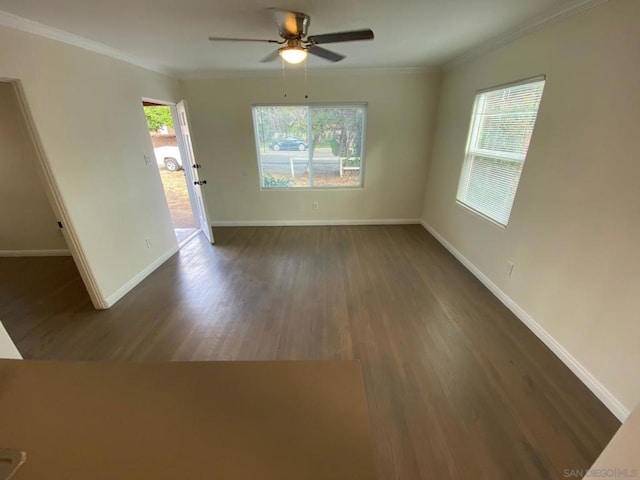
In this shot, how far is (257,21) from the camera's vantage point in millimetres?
2119

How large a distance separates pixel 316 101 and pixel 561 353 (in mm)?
4169

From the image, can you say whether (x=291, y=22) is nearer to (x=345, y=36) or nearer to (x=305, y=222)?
(x=345, y=36)

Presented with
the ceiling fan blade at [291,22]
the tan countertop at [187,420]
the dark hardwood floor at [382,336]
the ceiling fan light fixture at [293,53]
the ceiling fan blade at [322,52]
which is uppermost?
the ceiling fan blade at [291,22]

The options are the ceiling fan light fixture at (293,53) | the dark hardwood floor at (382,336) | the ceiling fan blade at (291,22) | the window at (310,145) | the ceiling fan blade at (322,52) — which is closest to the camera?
the dark hardwood floor at (382,336)

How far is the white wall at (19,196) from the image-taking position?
318cm

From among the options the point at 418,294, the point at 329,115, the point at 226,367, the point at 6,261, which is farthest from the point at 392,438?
the point at 6,261

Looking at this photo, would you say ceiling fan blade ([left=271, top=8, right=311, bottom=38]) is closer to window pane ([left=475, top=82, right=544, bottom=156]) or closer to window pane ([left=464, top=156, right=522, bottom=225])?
window pane ([left=475, top=82, right=544, bottom=156])

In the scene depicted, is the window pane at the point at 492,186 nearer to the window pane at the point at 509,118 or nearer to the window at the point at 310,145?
the window pane at the point at 509,118

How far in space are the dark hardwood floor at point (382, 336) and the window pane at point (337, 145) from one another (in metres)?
1.43

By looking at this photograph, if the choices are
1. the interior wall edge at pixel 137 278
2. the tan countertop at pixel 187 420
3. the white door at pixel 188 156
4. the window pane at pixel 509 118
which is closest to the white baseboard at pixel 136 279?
the interior wall edge at pixel 137 278

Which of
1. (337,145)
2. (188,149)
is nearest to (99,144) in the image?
(188,149)

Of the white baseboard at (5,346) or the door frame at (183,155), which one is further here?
the door frame at (183,155)

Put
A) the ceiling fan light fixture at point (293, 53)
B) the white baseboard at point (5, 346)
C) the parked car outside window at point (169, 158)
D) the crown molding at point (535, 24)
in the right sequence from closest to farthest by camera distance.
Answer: the white baseboard at point (5, 346), the crown molding at point (535, 24), the ceiling fan light fixture at point (293, 53), the parked car outside window at point (169, 158)

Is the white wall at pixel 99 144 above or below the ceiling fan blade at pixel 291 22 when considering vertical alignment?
below
